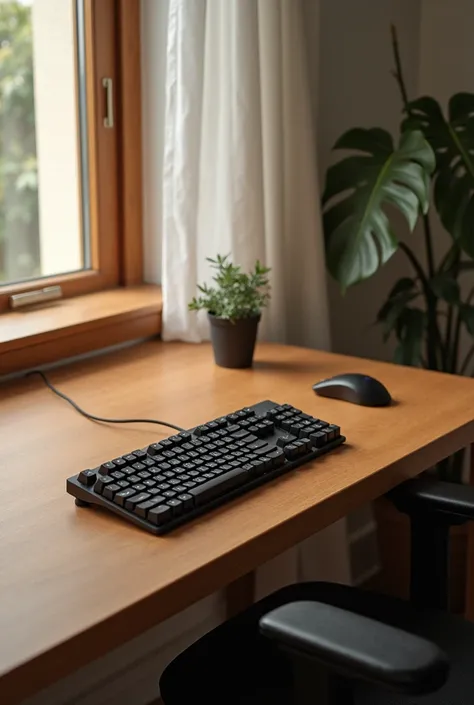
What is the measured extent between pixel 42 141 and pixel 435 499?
1238 mm

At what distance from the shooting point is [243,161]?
196 centimetres

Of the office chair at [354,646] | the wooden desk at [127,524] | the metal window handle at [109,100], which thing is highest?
the metal window handle at [109,100]

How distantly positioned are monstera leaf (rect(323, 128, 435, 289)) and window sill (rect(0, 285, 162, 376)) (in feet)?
1.27

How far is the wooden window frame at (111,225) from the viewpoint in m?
1.95

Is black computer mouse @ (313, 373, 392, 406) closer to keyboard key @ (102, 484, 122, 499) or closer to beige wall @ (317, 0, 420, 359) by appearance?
keyboard key @ (102, 484, 122, 499)

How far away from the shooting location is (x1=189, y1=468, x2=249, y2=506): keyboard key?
4.17 ft

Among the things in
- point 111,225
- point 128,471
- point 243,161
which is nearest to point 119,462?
point 128,471

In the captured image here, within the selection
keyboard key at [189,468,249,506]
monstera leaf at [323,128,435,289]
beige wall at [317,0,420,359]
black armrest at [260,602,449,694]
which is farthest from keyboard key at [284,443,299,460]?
beige wall at [317,0,420,359]

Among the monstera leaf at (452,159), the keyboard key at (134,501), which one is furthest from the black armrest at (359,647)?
the monstera leaf at (452,159)

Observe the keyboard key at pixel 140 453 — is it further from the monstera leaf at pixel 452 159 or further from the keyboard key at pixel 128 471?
the monstera leaf at pixel 452 159

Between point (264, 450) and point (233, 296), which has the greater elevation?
point (233, 296)

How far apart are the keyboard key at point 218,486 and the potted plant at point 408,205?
70 cm

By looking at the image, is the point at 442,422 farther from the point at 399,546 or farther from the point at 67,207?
the point at 67,207

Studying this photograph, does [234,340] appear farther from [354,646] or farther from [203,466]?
[354,646]
